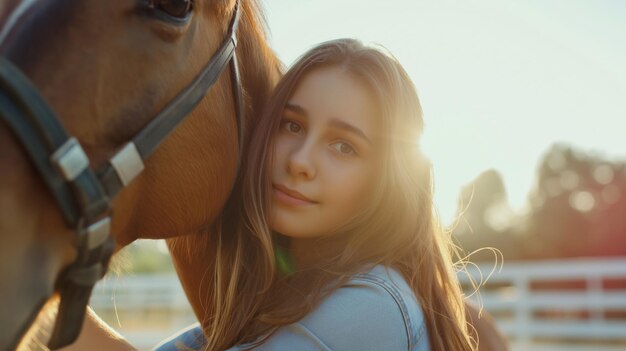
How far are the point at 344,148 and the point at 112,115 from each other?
84cm

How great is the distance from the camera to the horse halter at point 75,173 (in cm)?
129

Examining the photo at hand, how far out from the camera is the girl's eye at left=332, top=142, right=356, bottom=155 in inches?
83.9

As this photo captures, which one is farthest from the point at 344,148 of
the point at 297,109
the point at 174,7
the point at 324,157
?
the point at 174,7

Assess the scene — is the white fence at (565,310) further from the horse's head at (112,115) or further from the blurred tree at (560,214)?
the blurred tree at (560,214)

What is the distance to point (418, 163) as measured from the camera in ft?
7.21

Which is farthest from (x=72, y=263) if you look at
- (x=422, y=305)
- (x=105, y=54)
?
(x=422, y=305)

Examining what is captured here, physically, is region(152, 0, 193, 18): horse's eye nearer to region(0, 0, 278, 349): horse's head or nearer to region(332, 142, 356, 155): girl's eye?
region(0, 0, 278, 349): horse's head

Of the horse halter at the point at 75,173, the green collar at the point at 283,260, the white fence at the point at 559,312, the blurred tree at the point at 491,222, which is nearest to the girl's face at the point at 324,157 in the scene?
the green collar at the point at 283,260

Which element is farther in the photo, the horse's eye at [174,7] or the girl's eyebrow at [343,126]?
the girl's eyebrow at [343,126]

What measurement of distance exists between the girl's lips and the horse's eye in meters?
0.66

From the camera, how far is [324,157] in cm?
210

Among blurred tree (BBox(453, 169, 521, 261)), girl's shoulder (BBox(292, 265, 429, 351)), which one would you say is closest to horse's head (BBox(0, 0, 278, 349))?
girl's shoulder (BBox(292, 265, 429, 351))

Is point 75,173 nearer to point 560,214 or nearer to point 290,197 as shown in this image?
point 290,197

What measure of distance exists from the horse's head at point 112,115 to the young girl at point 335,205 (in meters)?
0.24
